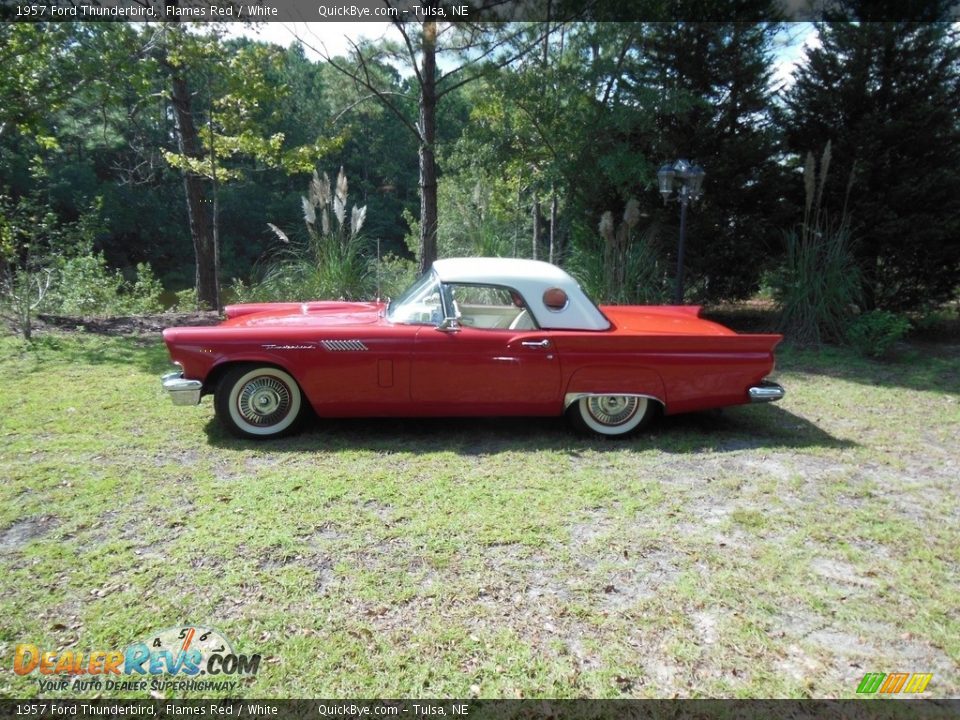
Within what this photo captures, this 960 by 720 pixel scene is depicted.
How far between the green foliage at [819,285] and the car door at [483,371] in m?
5.77

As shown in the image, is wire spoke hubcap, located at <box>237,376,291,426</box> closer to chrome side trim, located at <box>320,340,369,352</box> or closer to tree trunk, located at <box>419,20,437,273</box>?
chrome side trim, located at <box>320,340,369,352</box>

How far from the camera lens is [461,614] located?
8.23 feet

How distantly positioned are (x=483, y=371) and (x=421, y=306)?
2.40ft

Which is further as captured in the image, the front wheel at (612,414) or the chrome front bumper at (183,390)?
the front wheel at (612,414)

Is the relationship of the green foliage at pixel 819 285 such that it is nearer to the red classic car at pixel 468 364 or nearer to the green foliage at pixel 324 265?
the red classic car at pixel 468 364

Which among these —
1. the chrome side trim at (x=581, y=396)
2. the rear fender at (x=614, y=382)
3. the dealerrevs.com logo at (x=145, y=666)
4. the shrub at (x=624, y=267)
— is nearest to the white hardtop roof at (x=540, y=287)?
the rear fender at (x=614, y=382)

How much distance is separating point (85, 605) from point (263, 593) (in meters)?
0.70

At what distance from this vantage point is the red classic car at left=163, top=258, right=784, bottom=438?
4.32m

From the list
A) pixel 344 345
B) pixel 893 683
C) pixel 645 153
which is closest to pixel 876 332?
pixel 645 153

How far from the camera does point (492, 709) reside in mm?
2033

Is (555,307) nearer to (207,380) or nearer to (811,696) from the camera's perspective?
(207,380)

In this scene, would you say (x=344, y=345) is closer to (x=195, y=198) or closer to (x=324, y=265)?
(x=324, y=265)

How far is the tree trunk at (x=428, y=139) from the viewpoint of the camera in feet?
30.6

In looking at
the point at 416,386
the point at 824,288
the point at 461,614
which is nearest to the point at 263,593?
the point at 461,614
